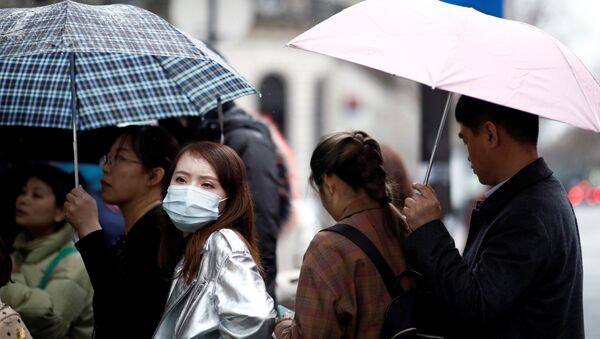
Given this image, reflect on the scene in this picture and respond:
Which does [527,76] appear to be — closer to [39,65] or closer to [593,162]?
[39,65]

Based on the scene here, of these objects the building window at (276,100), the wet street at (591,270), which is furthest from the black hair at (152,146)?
the building window at (276,100)

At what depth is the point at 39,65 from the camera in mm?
5363

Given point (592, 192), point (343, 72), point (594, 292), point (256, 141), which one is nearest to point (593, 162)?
point (592, 192)

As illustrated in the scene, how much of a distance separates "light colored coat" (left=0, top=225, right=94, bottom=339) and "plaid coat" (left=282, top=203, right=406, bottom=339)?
1.78m

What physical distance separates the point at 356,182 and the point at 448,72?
1.90 feet

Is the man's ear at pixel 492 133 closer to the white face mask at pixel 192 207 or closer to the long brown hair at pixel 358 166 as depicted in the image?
the long brown hair at pixel 358 166

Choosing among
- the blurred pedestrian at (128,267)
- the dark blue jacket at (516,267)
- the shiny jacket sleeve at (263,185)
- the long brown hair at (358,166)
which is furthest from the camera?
the shiny jacket sleeve at (263,185)

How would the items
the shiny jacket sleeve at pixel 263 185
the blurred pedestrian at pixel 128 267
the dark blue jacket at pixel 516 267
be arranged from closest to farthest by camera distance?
the dark blue jacket at pixel 516 267
the blurred pedestrian at pixel 128 267
the shiny jacket sleeve at pixel 263 185

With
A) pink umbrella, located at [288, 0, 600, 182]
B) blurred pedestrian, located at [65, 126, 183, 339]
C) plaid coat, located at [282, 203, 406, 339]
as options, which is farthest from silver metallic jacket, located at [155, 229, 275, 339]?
pink umbrella, located at [288, 0, 600, 182]

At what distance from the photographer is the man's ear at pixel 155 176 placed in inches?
187

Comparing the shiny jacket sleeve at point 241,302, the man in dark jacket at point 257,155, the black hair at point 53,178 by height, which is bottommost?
the black hair at point 53,178

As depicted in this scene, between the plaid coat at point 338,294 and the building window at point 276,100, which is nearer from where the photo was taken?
the plaid coat at point 338,294

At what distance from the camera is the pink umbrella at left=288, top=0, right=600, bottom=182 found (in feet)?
11.5

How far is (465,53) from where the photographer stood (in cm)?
358
